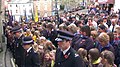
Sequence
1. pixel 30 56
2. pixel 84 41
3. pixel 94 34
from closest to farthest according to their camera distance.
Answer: pixel 30 56
pixel 84 41
pixel 94 34

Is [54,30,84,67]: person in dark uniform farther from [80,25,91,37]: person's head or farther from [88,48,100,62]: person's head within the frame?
[80,25,91,37]: person's head

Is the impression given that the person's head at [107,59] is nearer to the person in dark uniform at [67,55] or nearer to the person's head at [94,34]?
the person in dark uniform at [67,55]

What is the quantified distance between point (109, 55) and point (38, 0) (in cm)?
9277

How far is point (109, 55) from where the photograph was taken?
6.54 m

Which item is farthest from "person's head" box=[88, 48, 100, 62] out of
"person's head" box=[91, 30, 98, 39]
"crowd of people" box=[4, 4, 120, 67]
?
"person's head" box=[91, 30, 98, 39]

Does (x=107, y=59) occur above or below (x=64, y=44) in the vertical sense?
below

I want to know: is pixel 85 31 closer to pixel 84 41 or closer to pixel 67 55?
pixel 84 41

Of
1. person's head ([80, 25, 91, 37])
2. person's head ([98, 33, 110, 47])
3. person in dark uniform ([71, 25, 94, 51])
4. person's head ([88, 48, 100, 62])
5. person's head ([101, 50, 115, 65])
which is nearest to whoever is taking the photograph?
person's head ([101, 50, 115, 65])

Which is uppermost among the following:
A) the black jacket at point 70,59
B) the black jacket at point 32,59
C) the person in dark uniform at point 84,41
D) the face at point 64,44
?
the face at point 64,44

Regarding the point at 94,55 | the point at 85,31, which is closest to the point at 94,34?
the point at 85,31

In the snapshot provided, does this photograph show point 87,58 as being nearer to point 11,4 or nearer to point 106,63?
point 106,63

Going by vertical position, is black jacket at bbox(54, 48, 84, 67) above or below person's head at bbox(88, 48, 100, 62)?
above

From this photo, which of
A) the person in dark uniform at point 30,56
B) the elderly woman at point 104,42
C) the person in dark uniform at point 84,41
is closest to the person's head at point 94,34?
the person in dark uniform at point 84,41

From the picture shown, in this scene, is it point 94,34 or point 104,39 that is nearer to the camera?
point 104,39
